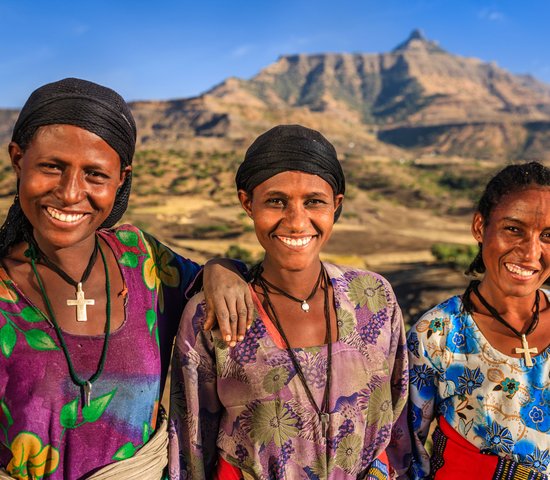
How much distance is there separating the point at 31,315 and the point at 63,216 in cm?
34

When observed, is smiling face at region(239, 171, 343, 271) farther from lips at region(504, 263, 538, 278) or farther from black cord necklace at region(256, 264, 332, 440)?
lips at region(504, 263, 538, 278)

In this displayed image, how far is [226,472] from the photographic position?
6.26ft

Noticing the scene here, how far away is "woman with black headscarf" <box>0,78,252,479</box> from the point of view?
1618mm

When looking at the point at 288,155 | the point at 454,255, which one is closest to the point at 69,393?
the point at 288,155

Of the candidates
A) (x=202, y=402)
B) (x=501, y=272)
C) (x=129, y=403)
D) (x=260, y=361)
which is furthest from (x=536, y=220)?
(x=129, y=403)

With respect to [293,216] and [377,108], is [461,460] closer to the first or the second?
[293,216]

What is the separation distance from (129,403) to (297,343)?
0.63 meters

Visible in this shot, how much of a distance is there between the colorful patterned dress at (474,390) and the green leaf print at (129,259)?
3.83ft

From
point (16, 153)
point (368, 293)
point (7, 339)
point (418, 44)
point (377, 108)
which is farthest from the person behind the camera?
point (418, 44)

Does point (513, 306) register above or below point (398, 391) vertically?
above

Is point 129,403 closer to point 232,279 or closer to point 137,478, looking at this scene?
point 137,478

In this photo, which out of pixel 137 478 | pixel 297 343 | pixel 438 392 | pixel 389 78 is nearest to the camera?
pixel 137 478

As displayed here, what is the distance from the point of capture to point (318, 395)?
1.85 metres

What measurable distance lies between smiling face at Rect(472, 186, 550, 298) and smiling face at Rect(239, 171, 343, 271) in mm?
679
